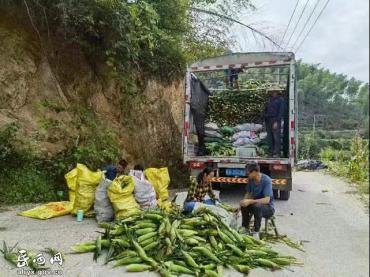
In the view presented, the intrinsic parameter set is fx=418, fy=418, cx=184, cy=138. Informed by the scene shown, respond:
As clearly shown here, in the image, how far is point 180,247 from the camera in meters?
4.70

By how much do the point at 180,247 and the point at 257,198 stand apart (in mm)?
1872

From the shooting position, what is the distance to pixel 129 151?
1023cm

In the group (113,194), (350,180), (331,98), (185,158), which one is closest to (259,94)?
(185,158)

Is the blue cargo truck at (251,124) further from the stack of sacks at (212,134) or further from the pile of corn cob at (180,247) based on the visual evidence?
the pile of corn cob at (180,247)

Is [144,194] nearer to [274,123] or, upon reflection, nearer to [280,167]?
[280,167]

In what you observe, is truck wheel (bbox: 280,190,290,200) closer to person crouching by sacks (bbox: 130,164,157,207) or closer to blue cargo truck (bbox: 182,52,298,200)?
blue cargo truck (bbox: 182,52,298,200)

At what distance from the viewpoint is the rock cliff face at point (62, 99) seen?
26.7ft

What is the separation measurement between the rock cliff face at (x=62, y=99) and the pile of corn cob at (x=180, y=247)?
3.72 meters

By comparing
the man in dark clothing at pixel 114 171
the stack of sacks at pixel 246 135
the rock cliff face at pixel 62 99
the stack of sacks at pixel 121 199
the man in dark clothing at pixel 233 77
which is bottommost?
the stack of sacks at pixel 121 199

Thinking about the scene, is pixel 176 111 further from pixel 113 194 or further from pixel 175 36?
pixel 113 194

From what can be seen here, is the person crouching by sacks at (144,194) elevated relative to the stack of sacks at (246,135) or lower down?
lower down

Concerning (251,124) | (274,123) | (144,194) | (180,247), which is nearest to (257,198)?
(144,194)

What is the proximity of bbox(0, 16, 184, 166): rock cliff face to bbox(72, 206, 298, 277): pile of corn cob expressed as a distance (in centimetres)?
372

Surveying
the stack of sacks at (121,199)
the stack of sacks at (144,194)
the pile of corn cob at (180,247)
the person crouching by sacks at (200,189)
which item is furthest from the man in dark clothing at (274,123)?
the pile of corn cob at (180,247)
